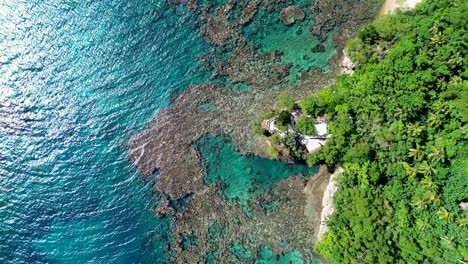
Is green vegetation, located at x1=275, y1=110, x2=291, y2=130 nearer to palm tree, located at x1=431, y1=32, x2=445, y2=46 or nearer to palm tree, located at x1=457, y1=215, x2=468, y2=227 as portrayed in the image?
palm tree, located at x1=431, y1=32, x2=445, y2=46

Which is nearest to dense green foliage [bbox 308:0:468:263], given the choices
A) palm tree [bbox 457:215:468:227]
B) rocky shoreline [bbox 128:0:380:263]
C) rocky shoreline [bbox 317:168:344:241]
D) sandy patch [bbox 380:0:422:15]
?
palm tree [bbox 457:215:468:227]

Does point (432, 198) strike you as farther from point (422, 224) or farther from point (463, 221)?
point (463, 221)

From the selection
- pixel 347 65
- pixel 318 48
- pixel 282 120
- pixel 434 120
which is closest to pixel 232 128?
pixel 282 120

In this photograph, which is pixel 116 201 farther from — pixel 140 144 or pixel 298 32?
pixel 298 32

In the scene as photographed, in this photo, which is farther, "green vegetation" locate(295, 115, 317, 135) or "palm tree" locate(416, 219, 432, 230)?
"green vegetation" locate(295, 115, 317, 135)

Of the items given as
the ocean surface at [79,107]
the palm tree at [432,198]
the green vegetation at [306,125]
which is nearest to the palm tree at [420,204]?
the palm tree at [432,198]

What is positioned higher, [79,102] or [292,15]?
[79,102]
